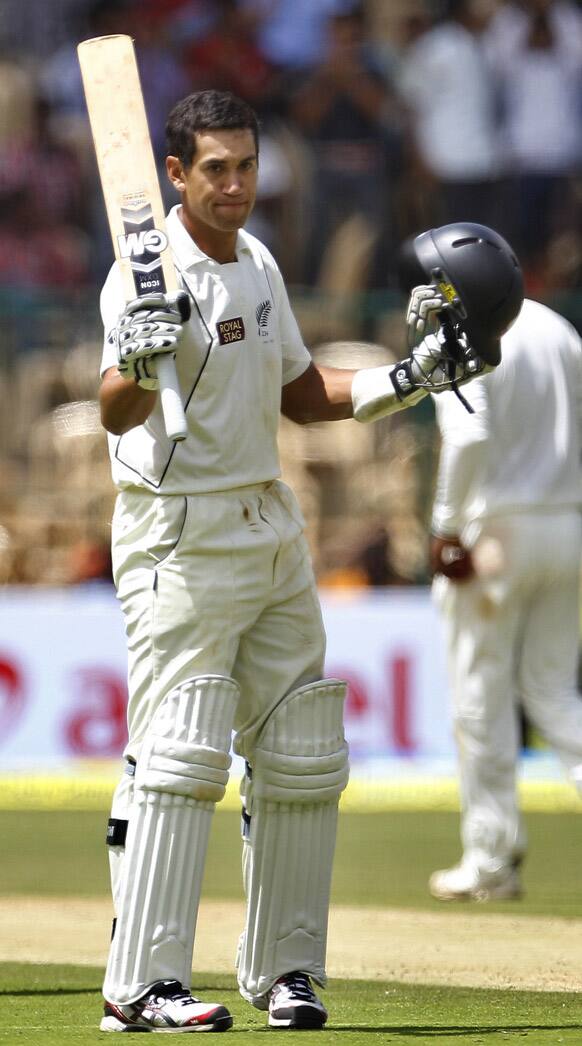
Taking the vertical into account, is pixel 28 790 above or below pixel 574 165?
below

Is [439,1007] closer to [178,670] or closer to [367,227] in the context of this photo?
[178,670]

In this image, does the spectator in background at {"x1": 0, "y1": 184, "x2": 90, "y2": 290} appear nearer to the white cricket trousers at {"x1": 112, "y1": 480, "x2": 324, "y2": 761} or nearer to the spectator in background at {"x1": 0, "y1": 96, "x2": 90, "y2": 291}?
the spectator in background at {"x1": 0, "y1": 96, "x2": 90, "y2": 291}

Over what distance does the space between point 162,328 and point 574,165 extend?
9160 millimetres

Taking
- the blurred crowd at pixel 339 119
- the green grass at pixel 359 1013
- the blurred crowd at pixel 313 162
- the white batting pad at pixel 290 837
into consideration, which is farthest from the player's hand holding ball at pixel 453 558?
the blurred crowd at pixel 339 119

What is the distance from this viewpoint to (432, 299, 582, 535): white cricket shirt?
6035 mm

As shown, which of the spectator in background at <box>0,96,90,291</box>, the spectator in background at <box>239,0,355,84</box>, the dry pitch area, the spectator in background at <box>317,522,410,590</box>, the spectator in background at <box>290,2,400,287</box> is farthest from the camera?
the spectator in background at <box>239,0,355,84</box>

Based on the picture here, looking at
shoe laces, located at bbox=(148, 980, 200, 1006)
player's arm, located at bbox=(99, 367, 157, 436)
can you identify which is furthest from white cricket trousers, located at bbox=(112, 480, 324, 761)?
shoe laces, located at bbox=(148, 980, 200, 1006)

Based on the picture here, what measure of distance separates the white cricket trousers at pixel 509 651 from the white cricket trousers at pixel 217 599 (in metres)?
2.30

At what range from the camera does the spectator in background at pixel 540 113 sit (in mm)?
11742

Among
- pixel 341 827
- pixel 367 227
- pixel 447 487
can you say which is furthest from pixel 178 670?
pixel 367 227

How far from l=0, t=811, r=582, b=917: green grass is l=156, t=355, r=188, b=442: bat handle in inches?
110

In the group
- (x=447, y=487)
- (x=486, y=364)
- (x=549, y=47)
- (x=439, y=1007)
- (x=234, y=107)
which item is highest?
(x=549, y=47)

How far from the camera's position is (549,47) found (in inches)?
484

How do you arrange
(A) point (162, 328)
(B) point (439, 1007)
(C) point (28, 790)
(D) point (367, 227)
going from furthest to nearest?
(D) point (367, 227)
(C) point (28, 790)
(B) point (439, 1007)
(A) point (162, 328)
